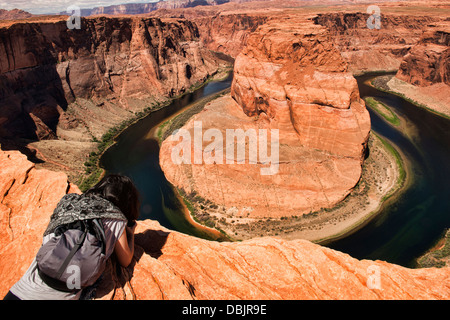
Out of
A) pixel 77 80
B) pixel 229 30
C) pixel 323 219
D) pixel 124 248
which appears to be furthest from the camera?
pixel 229 30

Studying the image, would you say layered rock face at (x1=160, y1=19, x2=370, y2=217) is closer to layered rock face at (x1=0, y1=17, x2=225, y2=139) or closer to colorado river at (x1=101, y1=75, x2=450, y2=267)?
colorado river at (x1=101, y1=75, x2=450, y2=267)

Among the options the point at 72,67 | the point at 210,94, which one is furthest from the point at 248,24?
the point at 72,67

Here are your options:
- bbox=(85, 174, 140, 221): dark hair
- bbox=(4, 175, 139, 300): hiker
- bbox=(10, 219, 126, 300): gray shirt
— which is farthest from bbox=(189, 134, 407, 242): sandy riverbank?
bbox=(10, 219, 126, 300): gray shirt

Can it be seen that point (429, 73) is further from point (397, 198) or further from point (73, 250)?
point (73, 250)

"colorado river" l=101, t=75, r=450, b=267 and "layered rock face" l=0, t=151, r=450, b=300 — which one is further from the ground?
"layered rock face" l=0, t=151, r=450, b=300

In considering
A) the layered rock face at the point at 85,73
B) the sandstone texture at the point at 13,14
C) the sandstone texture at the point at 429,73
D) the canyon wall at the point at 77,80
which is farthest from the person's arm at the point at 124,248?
the sandstone texture at the point at 13,14

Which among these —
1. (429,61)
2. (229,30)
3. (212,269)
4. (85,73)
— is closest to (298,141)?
(212,269)
